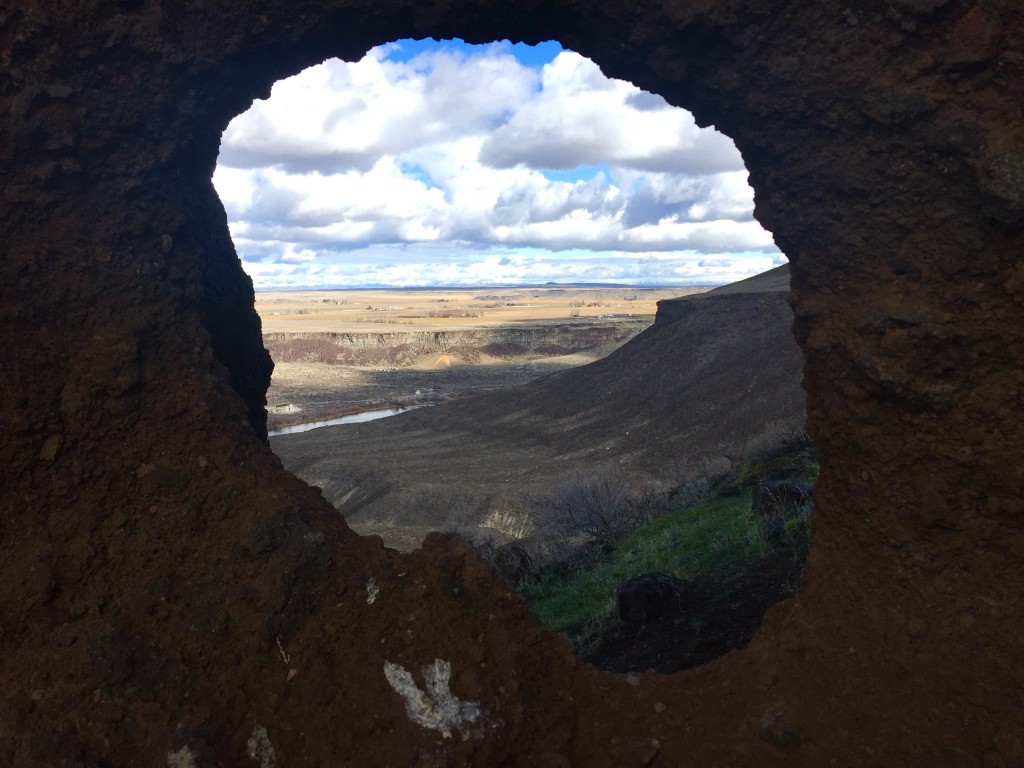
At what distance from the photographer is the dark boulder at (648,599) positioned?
7449 millimetres

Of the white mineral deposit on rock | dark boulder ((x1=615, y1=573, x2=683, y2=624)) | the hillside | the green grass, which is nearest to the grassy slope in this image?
the green grass

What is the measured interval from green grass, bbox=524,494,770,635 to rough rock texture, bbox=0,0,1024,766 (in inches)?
161

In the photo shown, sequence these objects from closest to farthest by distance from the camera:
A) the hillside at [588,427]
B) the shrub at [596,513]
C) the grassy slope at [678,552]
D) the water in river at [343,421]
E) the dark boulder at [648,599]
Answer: the dark boulder at [648,599] < the grassy slope at [678,552] < the shrub at [596,513] < the hillside at [588,427] < the water in river at [343,421]

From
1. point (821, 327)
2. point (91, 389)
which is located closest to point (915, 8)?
point (821, 327)

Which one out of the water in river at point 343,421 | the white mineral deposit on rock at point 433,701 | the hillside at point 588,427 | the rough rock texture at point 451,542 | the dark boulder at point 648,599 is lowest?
the water in river at point 343,421

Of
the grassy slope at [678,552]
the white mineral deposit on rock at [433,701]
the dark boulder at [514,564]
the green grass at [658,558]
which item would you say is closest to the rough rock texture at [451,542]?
the white mineral deposit on rock at [433,701]

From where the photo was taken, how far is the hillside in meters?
25.0

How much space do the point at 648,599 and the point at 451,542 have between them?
12.1ft

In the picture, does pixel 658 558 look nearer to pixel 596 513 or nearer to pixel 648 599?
pixel 648 599

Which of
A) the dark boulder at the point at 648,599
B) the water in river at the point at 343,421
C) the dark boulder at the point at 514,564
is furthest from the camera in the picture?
the water in river at the point at 343,421

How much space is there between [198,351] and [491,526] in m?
17.6

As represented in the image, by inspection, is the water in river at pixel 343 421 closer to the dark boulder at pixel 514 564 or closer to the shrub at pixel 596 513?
the shrub at pixel 596 513

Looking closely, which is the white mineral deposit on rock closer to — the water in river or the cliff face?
the water in river

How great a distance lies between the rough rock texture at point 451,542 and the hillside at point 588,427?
1738 cm
